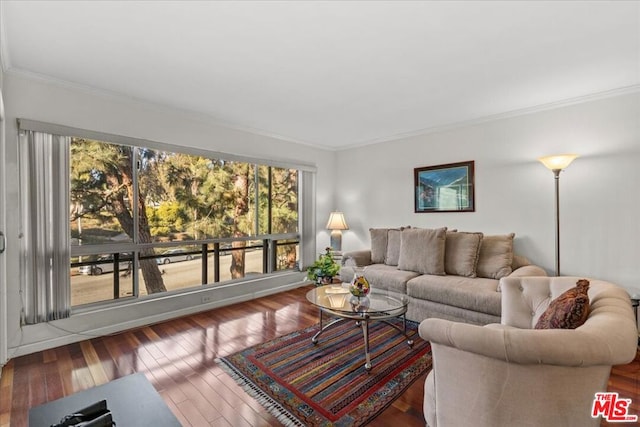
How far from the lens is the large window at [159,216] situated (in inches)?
118

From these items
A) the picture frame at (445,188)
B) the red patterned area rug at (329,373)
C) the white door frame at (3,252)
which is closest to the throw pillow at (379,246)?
the picture frame at (445,188)

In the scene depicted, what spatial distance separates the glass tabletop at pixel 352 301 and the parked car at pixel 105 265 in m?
2.10

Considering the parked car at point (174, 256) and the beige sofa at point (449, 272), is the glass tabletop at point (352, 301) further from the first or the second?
the parked car at point (174, 256)

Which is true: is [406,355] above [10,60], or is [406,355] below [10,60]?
below

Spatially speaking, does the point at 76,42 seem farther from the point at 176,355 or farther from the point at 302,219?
the point at 302,219

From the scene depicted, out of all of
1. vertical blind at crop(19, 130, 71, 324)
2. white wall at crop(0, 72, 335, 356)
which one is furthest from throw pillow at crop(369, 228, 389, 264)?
vertical blind at crop(19, 130, 71, 324)

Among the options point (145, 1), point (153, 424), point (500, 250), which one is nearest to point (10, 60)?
point (145, 1)

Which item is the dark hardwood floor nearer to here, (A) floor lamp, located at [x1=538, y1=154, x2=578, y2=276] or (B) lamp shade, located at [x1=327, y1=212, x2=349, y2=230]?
(A) floor lamp, located at [x1=538, y1=154, x2=578, y2=276]

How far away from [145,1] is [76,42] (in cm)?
86

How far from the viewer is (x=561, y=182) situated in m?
3.28

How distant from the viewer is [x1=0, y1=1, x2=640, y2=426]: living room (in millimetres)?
2469

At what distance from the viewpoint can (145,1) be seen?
174cm

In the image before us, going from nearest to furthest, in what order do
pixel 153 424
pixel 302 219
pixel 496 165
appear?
pixel 153 424 < pixel 496 165 < pixel 302 219

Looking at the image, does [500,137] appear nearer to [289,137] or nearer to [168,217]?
[289,137]
